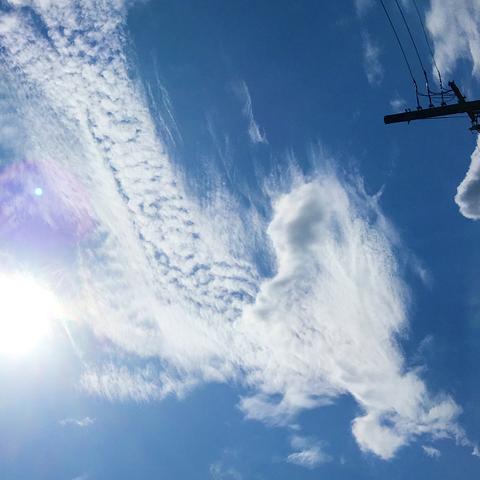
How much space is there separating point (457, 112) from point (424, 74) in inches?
98.7

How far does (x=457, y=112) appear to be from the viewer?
18.3 metres

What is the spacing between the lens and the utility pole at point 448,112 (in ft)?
59.8

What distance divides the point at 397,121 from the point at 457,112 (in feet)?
8.56

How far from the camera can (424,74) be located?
19.0m

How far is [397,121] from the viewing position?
19.0m

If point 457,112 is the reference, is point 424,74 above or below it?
above

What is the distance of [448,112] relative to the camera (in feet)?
60.2

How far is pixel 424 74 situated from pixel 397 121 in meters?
2.64

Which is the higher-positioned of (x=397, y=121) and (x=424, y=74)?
(x=424, y=74)

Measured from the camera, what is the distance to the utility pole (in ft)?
59.8
